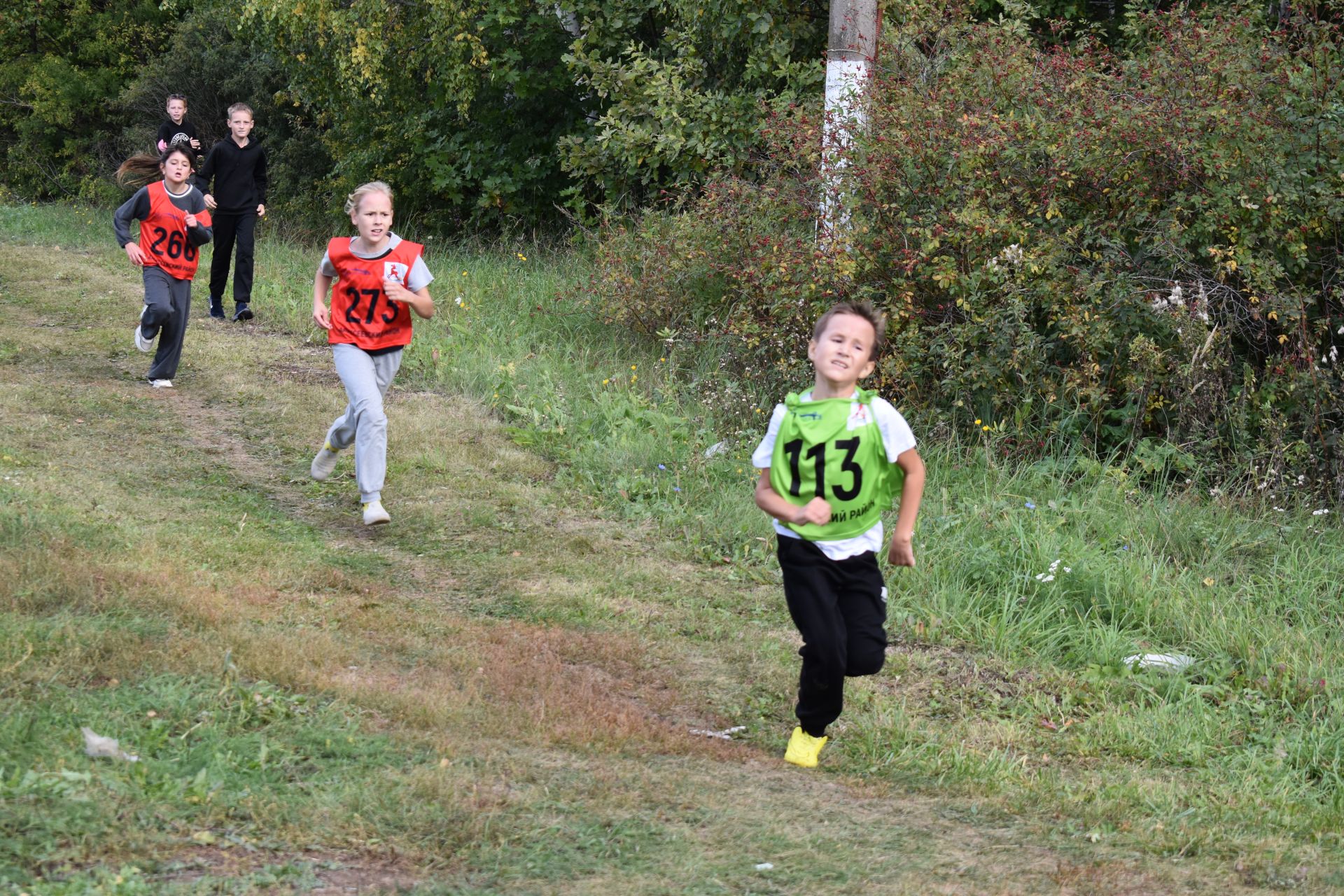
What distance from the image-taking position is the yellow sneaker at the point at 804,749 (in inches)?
195

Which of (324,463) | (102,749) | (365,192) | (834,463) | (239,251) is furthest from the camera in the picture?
(239,251)

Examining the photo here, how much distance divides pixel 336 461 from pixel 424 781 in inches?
167

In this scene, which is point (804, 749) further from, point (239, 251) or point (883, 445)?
point (239, 251)

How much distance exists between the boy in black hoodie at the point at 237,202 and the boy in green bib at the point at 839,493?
31.1 feet

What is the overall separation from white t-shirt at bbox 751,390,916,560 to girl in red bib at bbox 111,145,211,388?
21.9ft

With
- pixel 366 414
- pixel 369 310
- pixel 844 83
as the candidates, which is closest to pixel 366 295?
pixel 369 310

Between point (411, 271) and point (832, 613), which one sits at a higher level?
point (411, 271)

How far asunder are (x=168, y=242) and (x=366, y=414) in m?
3.87

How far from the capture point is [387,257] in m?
7.23

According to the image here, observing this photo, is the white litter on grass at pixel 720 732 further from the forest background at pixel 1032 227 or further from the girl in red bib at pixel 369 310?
the forest background at pixel 1032 227

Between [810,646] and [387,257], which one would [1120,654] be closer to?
[810,646]

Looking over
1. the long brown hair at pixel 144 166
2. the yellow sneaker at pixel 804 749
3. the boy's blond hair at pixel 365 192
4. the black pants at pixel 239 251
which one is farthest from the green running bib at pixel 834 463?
the black pants at pixel 239 251

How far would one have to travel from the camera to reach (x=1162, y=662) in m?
6.10

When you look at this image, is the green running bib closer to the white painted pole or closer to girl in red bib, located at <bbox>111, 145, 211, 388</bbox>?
the white painted pole
